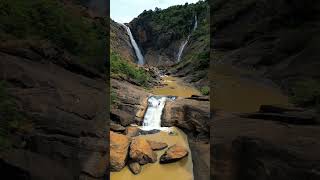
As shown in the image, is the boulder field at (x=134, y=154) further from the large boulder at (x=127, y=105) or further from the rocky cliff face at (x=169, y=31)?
the rocky cliff face at (x=169, y=31)

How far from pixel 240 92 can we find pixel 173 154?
5531mm

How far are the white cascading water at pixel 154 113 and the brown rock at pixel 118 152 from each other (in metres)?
2.62

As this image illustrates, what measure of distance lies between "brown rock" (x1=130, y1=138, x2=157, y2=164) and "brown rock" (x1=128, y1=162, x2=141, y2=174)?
0.14 m

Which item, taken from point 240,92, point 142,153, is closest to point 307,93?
point 240,92

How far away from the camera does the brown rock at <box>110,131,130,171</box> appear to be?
328 inches

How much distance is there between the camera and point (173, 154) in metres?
8.94

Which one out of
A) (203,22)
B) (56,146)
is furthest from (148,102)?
(203,22)

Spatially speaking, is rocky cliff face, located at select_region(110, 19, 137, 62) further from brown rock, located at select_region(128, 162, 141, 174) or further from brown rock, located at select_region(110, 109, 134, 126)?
brown rock, located at select_region(128, 162, 141, 174)

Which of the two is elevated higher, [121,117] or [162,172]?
[121,117]

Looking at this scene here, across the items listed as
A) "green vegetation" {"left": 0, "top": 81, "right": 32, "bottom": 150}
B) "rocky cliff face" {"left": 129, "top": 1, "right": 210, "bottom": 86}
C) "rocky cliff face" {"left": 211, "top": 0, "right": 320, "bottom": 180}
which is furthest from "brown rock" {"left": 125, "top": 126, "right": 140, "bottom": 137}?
"rocky cliff face" {"left": 129, "top": 1, "right": 210, "bottom": 86}

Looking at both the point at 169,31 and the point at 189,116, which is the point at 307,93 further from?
the point at 169,31

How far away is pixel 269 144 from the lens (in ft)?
19.3

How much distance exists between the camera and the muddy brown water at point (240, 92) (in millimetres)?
11031

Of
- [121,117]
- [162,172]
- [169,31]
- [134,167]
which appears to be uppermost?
[169,31]
